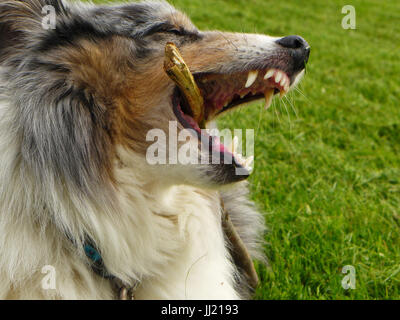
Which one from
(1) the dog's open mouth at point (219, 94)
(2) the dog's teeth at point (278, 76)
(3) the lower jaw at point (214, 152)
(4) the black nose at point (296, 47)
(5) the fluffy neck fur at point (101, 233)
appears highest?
(4) the black nose at point (296, 47)

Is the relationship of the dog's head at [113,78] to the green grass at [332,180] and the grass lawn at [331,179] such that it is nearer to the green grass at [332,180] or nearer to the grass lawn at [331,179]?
the grass lawn at [331,179]

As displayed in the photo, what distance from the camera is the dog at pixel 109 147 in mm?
1942

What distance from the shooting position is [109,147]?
203 cm

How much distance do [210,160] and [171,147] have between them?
194 mm

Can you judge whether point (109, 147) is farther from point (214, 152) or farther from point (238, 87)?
point (238, 87)

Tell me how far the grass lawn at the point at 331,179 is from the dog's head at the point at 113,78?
44 centimetres

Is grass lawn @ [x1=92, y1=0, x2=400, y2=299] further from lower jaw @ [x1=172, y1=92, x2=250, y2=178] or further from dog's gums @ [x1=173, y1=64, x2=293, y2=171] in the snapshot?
lower jaw @ [x1=172, y1=92, x2=250, y2=178]

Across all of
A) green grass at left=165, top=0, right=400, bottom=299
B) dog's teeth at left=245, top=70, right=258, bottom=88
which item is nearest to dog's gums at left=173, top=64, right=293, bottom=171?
dog's teeth at left=245, top=70, right=258, bottom=88

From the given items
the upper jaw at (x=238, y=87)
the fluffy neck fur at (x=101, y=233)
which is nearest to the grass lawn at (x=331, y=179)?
the upper jaw at (x=238, y=87)

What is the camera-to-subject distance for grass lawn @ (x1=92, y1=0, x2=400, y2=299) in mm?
3043

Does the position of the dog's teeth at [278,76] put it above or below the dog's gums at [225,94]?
above

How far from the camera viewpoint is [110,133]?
204 cm

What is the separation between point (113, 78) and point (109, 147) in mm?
335
